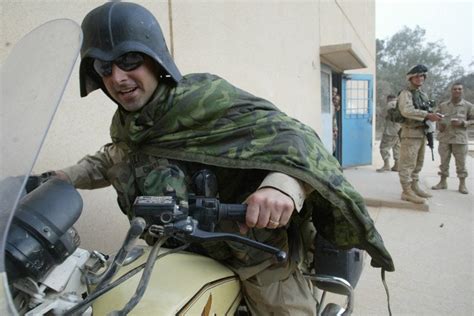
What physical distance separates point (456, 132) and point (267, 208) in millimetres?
6179

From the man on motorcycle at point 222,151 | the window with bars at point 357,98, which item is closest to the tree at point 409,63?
the window with bars at point 357,98

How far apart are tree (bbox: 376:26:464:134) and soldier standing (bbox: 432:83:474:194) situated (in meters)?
27.3

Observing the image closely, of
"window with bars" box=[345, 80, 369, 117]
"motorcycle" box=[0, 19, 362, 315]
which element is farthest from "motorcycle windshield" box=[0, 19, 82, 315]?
"window with bars" box=[345, 80, 369, 117]

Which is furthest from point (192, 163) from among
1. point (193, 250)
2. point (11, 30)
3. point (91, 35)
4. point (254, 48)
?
point (254, 48)

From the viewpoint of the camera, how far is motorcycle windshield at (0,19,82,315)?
68 cm

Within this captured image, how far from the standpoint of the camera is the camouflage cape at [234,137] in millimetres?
1062

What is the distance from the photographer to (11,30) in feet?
5.48

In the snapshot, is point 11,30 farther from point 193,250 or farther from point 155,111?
point 193,250

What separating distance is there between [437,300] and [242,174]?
2.21 meters

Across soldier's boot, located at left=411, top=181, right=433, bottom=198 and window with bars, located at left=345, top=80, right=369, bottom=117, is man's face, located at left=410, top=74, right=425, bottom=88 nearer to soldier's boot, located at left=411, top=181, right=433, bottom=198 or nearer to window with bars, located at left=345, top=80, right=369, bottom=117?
soldier's boot, located at left=411, top=181, right=433, bottom=198

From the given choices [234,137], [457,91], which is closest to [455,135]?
[457,91]

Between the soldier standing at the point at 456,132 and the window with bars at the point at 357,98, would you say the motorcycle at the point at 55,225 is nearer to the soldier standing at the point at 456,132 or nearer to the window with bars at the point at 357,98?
the soldier standing at the point at 456,132

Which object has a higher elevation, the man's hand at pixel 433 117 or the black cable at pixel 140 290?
the man's hand at pixel 433 117

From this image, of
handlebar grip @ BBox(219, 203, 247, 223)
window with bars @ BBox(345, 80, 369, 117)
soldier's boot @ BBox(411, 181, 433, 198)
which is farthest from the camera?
window with bars @ BBox(345, 80, 369, 117)
